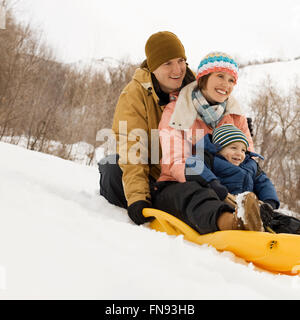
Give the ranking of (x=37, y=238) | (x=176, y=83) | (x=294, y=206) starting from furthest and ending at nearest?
1. (x=294, y=206)
2. (x=176, y=83)
3. (x=37, y=238)

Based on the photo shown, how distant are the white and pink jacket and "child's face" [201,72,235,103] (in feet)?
0.35

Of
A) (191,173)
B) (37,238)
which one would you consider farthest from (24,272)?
(191,173)

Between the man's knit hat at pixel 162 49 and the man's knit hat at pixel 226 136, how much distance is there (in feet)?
1.79

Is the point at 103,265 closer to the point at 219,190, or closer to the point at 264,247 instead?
the point at 264,247

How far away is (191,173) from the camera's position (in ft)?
4.80

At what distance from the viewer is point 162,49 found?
1.88 metres

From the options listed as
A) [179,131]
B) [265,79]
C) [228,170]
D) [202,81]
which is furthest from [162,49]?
[265,79]

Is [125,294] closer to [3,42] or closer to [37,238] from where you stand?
[37,238]

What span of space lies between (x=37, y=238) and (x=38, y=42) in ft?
22.6

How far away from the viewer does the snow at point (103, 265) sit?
681 mm

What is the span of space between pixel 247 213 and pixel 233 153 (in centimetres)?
58

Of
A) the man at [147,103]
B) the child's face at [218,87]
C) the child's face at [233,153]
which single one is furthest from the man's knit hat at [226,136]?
the man at [147,103]

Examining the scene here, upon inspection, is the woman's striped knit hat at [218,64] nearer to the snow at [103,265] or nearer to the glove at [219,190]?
the glove at [219,190]
